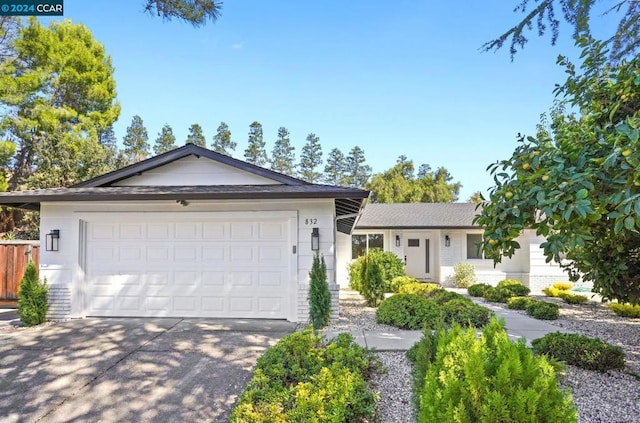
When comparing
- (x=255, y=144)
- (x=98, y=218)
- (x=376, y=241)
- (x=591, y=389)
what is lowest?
(x=591, y=389)

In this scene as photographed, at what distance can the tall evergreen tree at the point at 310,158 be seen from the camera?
47.4m

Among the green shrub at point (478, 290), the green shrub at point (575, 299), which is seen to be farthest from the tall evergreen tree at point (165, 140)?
the green shrub at point (575, 299)

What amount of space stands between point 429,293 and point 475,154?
8402 mm

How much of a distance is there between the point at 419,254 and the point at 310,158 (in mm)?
31624

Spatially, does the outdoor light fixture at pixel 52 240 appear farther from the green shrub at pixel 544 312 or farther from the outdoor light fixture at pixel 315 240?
the green shrub at pixel 544 312

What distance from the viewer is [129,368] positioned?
5.08 m

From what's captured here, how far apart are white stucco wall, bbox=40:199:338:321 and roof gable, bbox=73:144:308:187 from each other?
813 millimetres

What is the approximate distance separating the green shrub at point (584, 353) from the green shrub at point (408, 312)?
6.95 ft

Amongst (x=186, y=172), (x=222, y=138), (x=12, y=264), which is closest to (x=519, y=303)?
(x=186, y=172)

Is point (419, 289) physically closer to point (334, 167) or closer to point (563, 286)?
point (563, 286)

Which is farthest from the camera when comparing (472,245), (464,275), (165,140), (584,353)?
(165,140)

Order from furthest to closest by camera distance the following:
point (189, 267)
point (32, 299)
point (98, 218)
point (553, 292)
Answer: point (553, 292)
point (98, 218)
point (189, 267)
point (32, 299)

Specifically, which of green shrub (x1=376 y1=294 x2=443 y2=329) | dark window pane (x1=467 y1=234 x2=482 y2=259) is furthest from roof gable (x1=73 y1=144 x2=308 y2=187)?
dark window pane (x1=467 y1=234 x2=482 y2=259)

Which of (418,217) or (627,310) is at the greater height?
(418,217)
